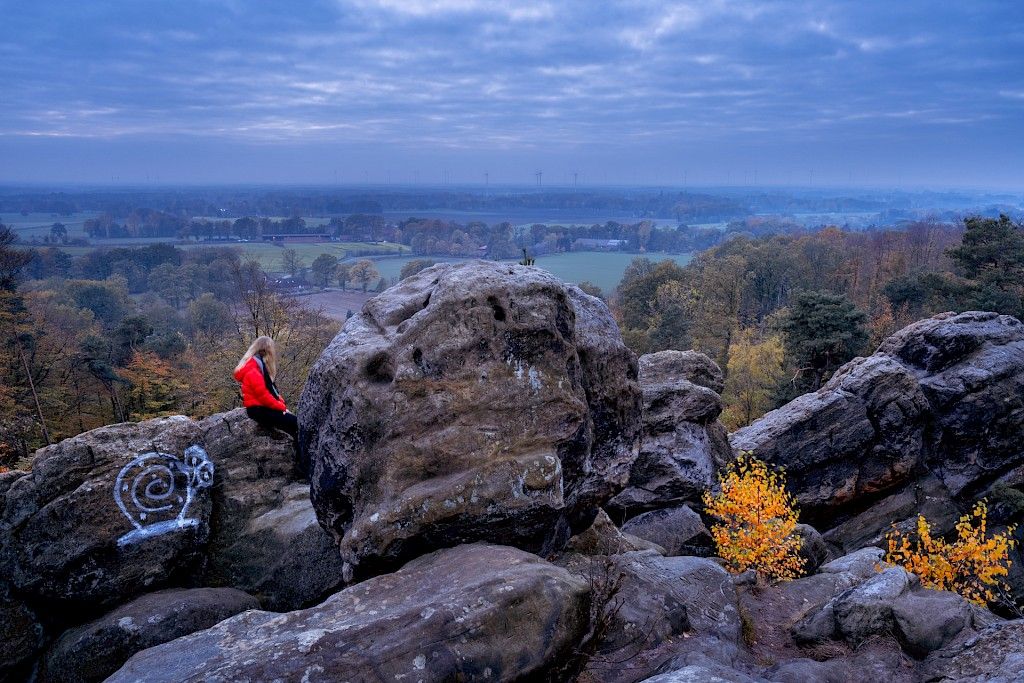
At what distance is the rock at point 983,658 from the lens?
856 cm

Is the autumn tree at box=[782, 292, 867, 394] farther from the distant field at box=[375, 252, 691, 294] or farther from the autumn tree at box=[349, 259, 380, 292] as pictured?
the autumn tree at box=[349, 259, 380, 292]

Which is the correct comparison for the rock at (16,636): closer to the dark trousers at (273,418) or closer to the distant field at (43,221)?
the dark trousers at (273,418)

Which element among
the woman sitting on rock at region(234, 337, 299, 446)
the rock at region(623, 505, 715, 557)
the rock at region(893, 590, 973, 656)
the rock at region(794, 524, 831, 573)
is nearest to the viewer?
the rock at region(893, 590, 973, 656)

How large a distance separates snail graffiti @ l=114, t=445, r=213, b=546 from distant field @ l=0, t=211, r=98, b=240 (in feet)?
394

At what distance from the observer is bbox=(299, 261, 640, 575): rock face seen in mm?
8656

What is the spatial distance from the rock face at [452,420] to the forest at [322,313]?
1857 cm

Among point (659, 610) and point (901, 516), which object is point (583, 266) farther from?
point (659, 610)

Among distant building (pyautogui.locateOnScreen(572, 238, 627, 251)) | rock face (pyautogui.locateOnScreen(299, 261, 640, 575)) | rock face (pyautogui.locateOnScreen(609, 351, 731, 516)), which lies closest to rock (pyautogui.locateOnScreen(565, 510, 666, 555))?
rock face (pyautogui.locateOnScreen(299, 261, 640, 575))

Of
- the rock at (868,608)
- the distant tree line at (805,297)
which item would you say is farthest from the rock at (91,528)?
the distant tree line at (805,297)

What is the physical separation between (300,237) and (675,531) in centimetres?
10510

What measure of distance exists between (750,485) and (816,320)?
77.3 ft

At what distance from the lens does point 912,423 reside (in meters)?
24.6

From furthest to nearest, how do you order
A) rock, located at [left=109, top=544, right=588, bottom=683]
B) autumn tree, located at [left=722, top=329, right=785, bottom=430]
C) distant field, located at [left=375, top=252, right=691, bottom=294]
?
distant field, located at [left=375, top=252, right=691, bottom=294] < autumn tree, located at [left=722, top=329, right=785, bottom=430] < rock, located at [left=109, top=544, right=588, bottom=683]

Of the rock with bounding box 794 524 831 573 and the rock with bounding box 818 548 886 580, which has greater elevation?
the rock with bounding box 818 548 886 580
